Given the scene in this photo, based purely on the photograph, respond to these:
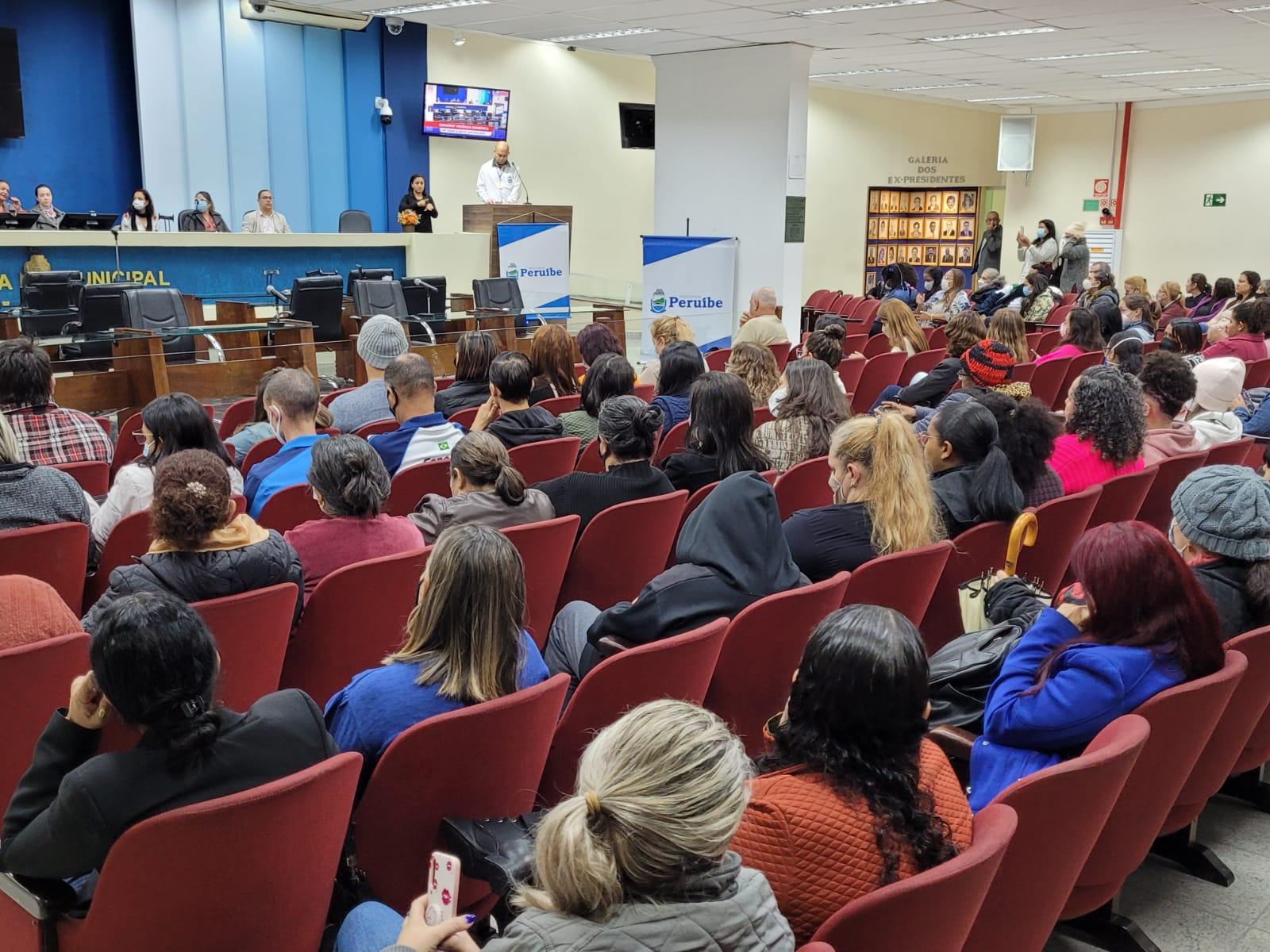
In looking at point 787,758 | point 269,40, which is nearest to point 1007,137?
point 269,40

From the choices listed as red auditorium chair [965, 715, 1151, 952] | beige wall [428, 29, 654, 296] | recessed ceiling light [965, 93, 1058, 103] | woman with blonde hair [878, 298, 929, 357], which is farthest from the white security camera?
red auditorium chair [965, 715, 1151, 952]

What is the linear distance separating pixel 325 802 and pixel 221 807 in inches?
7.0

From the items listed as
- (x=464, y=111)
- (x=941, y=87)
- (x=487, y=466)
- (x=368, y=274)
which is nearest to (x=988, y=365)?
(x=487, y=466)

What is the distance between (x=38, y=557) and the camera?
3023 mm

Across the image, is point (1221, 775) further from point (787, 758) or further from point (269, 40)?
point (269, 40)

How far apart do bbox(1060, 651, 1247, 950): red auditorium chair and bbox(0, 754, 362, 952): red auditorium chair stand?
1421 millimetres

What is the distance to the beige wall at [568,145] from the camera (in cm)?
1498

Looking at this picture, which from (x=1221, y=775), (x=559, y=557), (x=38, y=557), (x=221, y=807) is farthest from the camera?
(x=559, y=557)

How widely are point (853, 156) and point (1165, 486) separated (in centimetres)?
1511

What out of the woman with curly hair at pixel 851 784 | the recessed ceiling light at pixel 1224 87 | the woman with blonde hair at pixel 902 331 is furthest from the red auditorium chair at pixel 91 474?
the recessed ceiling light at pixel 1224 87

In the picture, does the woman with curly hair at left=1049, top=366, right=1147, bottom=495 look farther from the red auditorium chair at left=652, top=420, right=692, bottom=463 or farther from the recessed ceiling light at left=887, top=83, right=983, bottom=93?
the recessed ceiling light at left=887, top=83, right=983, bottom=93

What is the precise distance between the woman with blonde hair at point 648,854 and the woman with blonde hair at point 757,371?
4.32 metres

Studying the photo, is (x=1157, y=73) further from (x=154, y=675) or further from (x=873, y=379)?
(x=154, y=675)

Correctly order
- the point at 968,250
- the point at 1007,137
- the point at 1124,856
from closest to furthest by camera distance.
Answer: the point at 1124,856, the point at 1007,137, the point at 968,250
